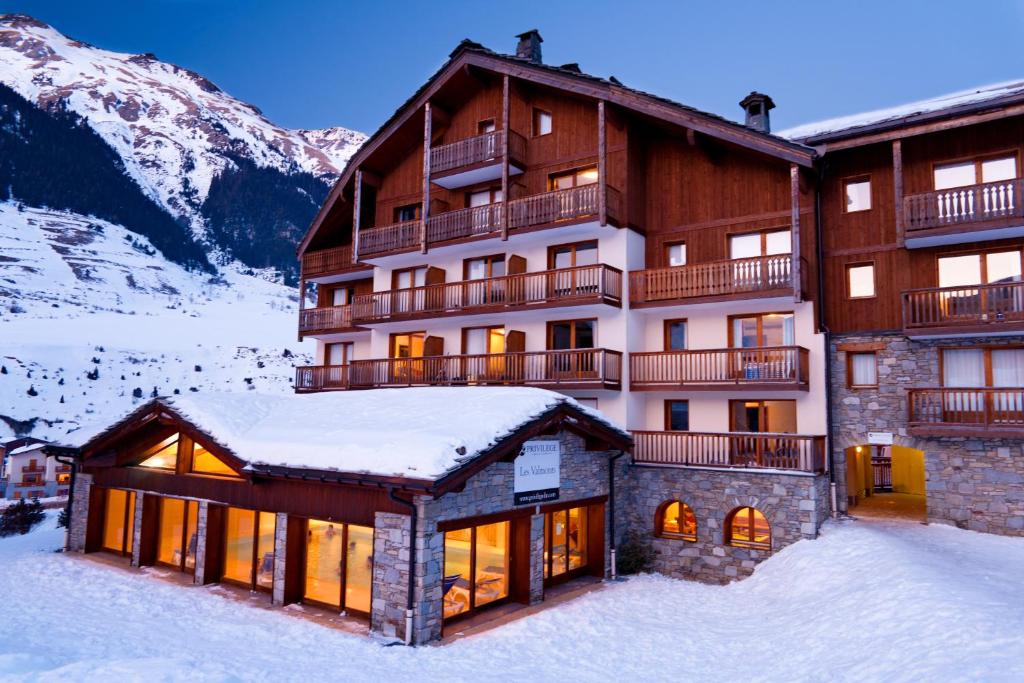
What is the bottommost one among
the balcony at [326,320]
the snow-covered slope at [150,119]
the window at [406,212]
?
the balcony at [326,320]

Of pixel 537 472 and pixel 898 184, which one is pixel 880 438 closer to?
pixel 898 184

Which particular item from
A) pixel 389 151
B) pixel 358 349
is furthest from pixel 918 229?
pixel 358 349

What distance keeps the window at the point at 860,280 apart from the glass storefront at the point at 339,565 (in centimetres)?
1442

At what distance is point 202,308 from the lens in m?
91.3

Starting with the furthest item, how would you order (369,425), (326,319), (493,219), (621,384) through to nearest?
(326,319)
(493,219)
(621,384)
(369,425)

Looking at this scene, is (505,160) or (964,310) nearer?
(964,310)

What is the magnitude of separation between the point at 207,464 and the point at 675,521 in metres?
12.6

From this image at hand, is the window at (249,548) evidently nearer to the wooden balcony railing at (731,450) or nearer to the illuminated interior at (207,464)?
the illuminated interior at (207,464)

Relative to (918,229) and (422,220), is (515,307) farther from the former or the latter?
(918,229)

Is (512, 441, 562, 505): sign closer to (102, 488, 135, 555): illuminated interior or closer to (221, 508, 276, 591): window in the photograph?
(221, 508, 276, 591): window

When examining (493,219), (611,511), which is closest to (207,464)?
(611,511)

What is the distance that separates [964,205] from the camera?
17.3 meters

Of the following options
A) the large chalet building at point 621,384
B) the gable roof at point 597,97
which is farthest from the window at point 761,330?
the gable roof at point 597,97

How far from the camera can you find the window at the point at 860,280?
62.5 feet
